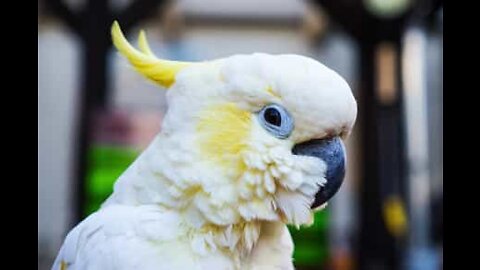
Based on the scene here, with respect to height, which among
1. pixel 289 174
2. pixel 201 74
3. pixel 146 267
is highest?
pixel 201 74

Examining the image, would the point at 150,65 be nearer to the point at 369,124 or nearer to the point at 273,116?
the point at 273,116

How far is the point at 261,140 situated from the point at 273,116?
0.04 m

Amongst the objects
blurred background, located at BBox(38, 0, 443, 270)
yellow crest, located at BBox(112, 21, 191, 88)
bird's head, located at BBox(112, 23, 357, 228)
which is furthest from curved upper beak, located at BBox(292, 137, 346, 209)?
blurred background, located at BBox(38, 0, 443, 270)

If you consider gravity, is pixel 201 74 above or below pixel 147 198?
above

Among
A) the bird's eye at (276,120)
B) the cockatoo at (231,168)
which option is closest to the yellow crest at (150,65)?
the cockatoo at (231,168)

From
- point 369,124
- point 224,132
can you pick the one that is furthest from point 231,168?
point 369,124

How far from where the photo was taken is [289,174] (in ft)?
2.87

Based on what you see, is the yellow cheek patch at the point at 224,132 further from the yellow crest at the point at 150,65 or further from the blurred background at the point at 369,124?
the blurred background at the point at 369,124

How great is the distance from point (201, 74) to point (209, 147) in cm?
12
